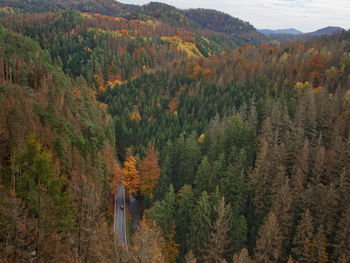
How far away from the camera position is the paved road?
39578 mm

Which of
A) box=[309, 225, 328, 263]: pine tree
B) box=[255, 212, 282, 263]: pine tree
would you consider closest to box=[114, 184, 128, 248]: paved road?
box=[255, 212, 282, 263]: pine tree

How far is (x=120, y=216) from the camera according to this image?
144 ft

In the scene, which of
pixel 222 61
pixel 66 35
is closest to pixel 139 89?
pixel 222 61

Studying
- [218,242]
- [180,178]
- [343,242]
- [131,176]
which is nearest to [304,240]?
[343,242]

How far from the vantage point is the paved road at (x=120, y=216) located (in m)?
39.6

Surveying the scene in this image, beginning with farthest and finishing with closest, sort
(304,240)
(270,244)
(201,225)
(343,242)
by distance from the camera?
1. (201,225)
2. (270,244)
3. (304,240)
4. (343,242)

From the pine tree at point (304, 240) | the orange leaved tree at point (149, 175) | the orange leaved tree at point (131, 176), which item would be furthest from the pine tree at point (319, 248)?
the orange leaved tree at point (131, 176)

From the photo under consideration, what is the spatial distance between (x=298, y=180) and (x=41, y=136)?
2987 cm

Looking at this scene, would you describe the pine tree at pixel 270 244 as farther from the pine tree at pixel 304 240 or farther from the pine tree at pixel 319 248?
the pine tree at pixel 319 248

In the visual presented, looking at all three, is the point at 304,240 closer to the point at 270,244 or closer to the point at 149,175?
the point at 270,244

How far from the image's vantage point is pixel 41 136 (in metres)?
29.7

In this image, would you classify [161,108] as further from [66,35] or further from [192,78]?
[66,35]

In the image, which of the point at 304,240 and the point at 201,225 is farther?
the point at 201,225

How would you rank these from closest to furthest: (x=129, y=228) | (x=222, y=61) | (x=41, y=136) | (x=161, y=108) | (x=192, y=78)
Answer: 1. (x=41, y=136)
2. (x=129, y=228)
3. (x=161, y=108)
4. (x=192, y=78)
5. (x=222, y=61)
